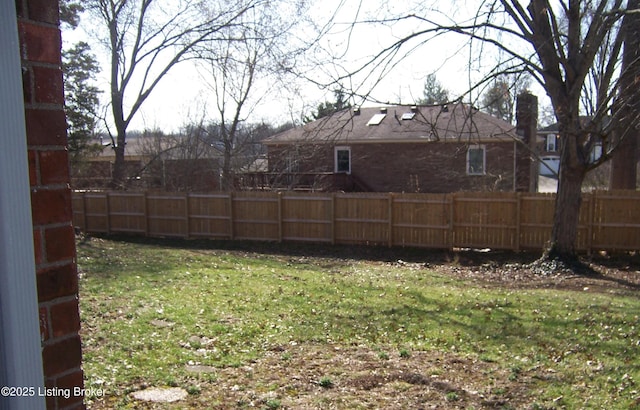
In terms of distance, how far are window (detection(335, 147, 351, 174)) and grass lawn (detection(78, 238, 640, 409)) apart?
16987mm

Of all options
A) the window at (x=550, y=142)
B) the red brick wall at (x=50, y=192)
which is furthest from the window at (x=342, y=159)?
the window at (x=550, y=142)

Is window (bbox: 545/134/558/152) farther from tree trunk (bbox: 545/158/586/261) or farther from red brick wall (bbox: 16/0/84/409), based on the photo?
red brick wall (bbox: 16/0/84/409)

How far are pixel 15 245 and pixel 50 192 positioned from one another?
173mm

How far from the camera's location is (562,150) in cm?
1348

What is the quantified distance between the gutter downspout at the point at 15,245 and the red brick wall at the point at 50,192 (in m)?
0.04

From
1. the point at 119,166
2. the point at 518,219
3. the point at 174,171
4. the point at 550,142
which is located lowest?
the point at 518,219

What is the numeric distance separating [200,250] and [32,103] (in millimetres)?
16825

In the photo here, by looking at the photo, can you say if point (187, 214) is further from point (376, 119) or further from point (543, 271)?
point (543, 271)

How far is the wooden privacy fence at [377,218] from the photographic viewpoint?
15.9 meters

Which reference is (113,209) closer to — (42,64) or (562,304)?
(562,304)

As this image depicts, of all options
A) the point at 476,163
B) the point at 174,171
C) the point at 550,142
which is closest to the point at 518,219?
the point at 476,163

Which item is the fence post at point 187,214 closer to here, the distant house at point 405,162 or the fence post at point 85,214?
the distant house at point 405,162

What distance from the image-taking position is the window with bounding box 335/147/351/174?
28994 mm

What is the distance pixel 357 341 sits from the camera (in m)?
7.07
